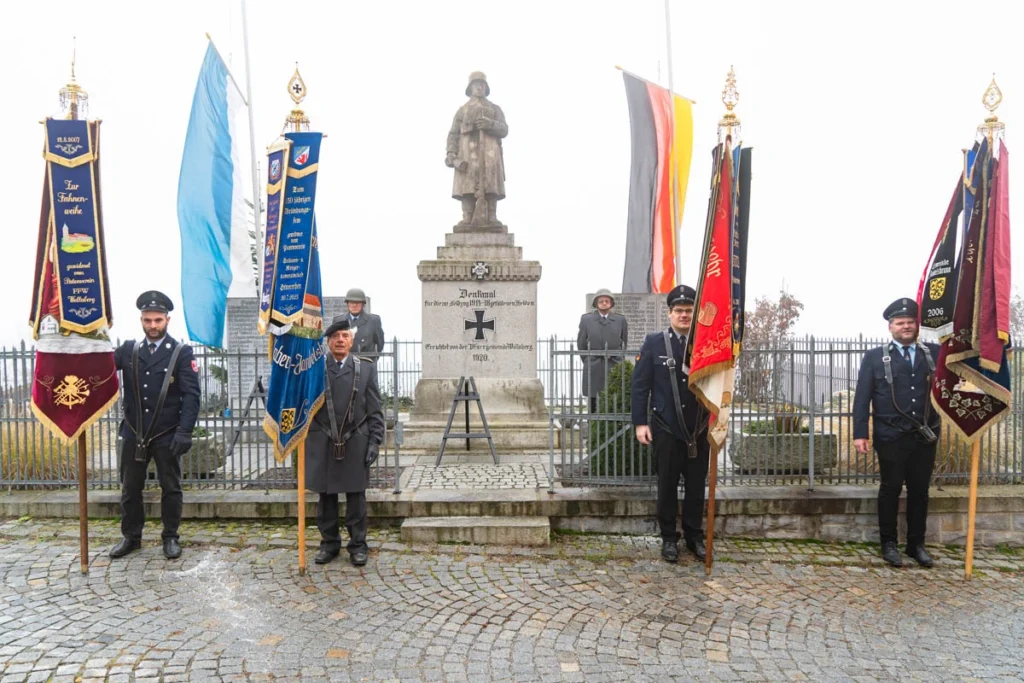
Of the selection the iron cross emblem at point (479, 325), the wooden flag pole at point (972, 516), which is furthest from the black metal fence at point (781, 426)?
the iron cross emblem at point (479, 325)

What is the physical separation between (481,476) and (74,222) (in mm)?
4407

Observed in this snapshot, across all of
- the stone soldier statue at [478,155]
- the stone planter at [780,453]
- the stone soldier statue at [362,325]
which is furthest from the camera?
the stone soldier statue at [478,155]

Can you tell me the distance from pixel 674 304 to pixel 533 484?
244 centimetres

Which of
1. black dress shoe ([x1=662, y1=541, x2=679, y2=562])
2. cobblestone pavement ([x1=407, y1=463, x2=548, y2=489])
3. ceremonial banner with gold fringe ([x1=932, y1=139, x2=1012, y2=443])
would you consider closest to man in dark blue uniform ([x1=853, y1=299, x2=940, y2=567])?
ceremonial banner with gold fringe ([x1=932, y1=139, x2=1012, y2=443])

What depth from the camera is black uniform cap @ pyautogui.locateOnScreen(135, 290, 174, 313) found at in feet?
17.0

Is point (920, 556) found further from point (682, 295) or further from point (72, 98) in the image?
point (72, 98)

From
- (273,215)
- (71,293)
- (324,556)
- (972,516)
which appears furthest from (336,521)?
(972,516)

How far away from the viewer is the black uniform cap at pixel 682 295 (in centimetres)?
531

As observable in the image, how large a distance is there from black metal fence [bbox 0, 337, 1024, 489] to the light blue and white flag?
187 inches

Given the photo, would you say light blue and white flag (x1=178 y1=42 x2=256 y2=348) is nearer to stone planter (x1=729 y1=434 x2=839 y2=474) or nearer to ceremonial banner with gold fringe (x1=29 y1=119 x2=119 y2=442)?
ceremonial banner with gold fringe (x1=29 y1=119 x2=119 y2=442)

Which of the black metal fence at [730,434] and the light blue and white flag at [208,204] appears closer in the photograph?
the black metal fence at [730,434]

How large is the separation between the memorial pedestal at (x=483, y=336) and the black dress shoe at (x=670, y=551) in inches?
150

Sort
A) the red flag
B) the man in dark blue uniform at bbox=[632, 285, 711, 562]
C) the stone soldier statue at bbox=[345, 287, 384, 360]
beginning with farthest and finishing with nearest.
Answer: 1. the stone soldier statue at bbox=[345, 287, 384, 360]
2. the man in dark blue uniform at bbox=[632, 285, 711, 562]
3. the red flag

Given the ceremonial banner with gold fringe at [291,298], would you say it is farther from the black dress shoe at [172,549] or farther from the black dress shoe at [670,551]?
the black dress shoe at [670,551]
